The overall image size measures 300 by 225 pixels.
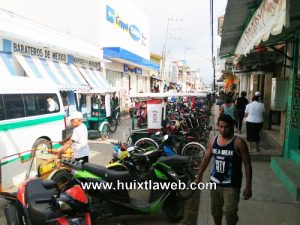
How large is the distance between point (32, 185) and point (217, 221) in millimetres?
2440

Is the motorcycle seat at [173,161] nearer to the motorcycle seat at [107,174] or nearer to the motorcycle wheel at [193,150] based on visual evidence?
the motorcycle seat at [107,174]

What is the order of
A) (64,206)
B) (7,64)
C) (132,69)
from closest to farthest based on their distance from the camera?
(64,206), (7,64), (132,69)

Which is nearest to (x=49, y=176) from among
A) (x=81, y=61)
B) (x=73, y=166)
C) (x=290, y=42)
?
(x=73, y=166)

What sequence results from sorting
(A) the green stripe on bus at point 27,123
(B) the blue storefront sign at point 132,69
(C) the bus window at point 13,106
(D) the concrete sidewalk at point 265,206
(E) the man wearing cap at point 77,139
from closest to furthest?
(D) the concrete sidewalk at point 265,206 → (E) the man wearing cap at point 77,139 → (A) the green stripe on bus at point 27,123 → (C) the bus window at point 13,106 → (B) the blue storefront sign at point 132,69

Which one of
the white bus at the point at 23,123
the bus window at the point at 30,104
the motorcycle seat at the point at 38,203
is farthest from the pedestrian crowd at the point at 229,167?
the bus window at the point at 30,104

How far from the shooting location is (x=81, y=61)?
19.2 metres

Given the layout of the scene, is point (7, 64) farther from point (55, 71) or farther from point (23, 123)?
point (23, 123)

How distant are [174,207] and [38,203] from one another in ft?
8.38

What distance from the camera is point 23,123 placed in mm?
7008

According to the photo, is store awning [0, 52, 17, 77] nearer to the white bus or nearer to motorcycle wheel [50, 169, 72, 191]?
the white bus

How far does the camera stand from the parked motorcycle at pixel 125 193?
4.26 metres

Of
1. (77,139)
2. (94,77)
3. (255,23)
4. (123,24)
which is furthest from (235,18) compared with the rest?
(123,24)

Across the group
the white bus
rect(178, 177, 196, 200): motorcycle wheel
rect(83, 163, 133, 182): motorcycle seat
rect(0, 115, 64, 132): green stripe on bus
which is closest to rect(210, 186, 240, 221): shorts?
rect(178, 177, 196, 200): motorcycle wheel

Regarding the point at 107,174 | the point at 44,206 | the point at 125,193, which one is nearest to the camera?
the point at 44,206
